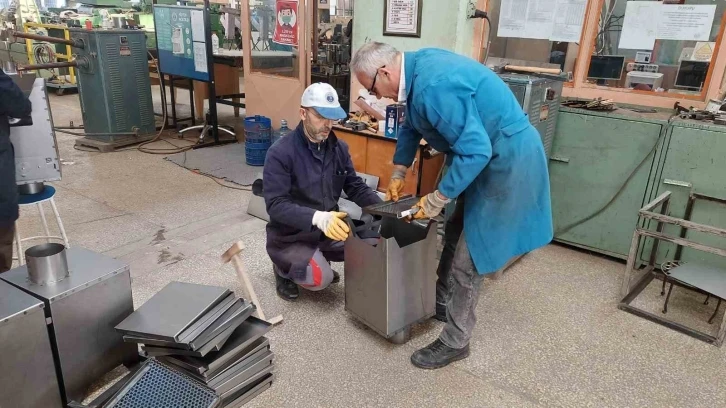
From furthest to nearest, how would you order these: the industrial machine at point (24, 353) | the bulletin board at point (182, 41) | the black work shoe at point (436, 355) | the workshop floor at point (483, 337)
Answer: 1. the bulletin board at point (182, 41)
2. the black work shoe at point (436, 355)
3. the workshop floor at point (483, 337)
4. the industrial machine at point (24, 353)

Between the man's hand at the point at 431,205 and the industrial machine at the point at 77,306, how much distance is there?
1.10 metres

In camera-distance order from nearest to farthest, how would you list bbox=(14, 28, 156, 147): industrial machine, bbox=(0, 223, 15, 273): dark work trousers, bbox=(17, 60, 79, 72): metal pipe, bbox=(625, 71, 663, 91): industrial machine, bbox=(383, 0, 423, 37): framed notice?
bbox=(0, 223, 15, 273): dark work trousers
bbox=(625, 71, 663, 91): industrial machine
bbox=(383, 0, 423, 37): framed notice
bbox=(17, 60, 79, 72): metal pipe
bbox=(14, 28, 156, 147): industrial machine

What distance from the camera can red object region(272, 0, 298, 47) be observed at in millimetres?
4414

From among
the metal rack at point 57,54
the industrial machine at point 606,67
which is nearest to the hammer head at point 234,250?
the industrial machine at point 606,67

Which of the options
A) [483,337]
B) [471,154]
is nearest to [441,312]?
[483,337]

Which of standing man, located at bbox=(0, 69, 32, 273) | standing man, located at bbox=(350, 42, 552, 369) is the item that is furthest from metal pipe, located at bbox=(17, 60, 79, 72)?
standing man, located at bbox=(350, 42, 552, 369)

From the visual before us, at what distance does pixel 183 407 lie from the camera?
162 centimetres

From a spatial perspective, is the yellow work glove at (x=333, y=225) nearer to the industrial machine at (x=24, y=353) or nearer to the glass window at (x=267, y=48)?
the industrial machine at (x=24, y=353)

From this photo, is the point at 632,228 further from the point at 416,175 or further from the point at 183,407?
the point at 183,407

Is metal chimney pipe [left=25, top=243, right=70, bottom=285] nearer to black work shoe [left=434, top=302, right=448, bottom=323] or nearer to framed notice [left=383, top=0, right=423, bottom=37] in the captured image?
black work shoe [left=434, top=302, right=448, bottom=323]

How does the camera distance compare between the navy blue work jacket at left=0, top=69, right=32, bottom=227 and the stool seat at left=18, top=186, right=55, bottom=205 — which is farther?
the stool seat at left=18, top=186, right=55, bottom=205

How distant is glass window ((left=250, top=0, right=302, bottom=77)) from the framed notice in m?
1.20

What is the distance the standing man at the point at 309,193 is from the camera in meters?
2.09

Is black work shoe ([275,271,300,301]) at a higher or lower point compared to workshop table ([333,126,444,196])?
lower
